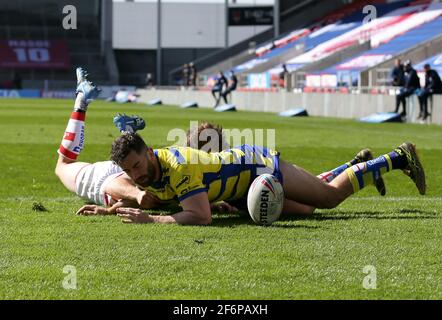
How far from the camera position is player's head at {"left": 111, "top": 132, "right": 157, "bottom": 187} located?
7.72 meters

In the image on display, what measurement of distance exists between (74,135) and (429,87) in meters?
20.9

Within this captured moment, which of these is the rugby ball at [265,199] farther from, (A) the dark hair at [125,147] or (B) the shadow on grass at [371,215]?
(A) the dark hair at [125,147]

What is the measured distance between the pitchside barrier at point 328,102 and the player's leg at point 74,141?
2057 cm

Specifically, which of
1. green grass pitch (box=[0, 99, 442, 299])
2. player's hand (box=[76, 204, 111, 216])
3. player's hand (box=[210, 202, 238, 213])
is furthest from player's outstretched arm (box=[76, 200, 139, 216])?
player's hand (box=[210, 202, 238, 213])

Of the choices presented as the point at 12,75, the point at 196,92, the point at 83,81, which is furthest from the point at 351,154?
the point at 12,75

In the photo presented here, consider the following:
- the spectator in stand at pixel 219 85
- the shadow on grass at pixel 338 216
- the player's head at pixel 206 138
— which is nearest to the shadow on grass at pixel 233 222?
the shadow on grass at pixel 338 216

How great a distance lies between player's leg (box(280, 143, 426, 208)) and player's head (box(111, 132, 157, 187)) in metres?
1.40

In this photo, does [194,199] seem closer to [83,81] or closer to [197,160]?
[197,160]

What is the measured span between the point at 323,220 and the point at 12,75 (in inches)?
2661

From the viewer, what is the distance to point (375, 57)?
43438 millimetres

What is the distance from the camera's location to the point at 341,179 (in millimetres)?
9031

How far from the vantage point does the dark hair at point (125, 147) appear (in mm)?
7711

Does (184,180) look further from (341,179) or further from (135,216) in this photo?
(341,179)

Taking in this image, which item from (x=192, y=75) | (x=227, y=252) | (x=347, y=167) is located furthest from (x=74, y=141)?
(x=192, y=75)
